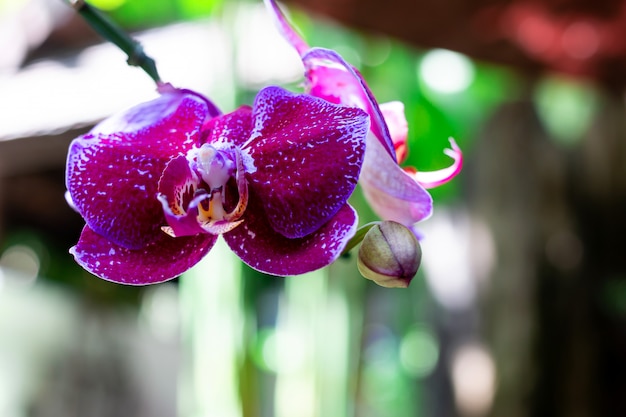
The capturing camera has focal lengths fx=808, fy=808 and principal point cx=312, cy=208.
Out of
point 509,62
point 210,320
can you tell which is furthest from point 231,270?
point 509,62

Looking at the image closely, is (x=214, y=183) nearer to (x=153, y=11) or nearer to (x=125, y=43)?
(x=125, y=43)

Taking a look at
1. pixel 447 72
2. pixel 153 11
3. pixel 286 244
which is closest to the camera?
pixel 286 244

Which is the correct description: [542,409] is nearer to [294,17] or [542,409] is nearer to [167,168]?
[294,17]

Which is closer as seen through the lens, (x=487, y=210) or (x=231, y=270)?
(x=231, y=270)

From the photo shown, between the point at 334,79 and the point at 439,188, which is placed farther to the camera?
the point at 439,188

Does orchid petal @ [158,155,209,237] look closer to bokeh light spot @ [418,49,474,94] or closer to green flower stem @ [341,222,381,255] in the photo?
green flower stem @ [341,222,381,255]

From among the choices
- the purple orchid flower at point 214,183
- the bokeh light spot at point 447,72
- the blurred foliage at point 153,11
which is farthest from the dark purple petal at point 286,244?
the bokeh light spot at point 447,72

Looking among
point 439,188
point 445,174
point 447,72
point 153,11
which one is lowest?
point 439,188

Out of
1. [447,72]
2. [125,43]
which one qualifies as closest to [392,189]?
[125,43]
